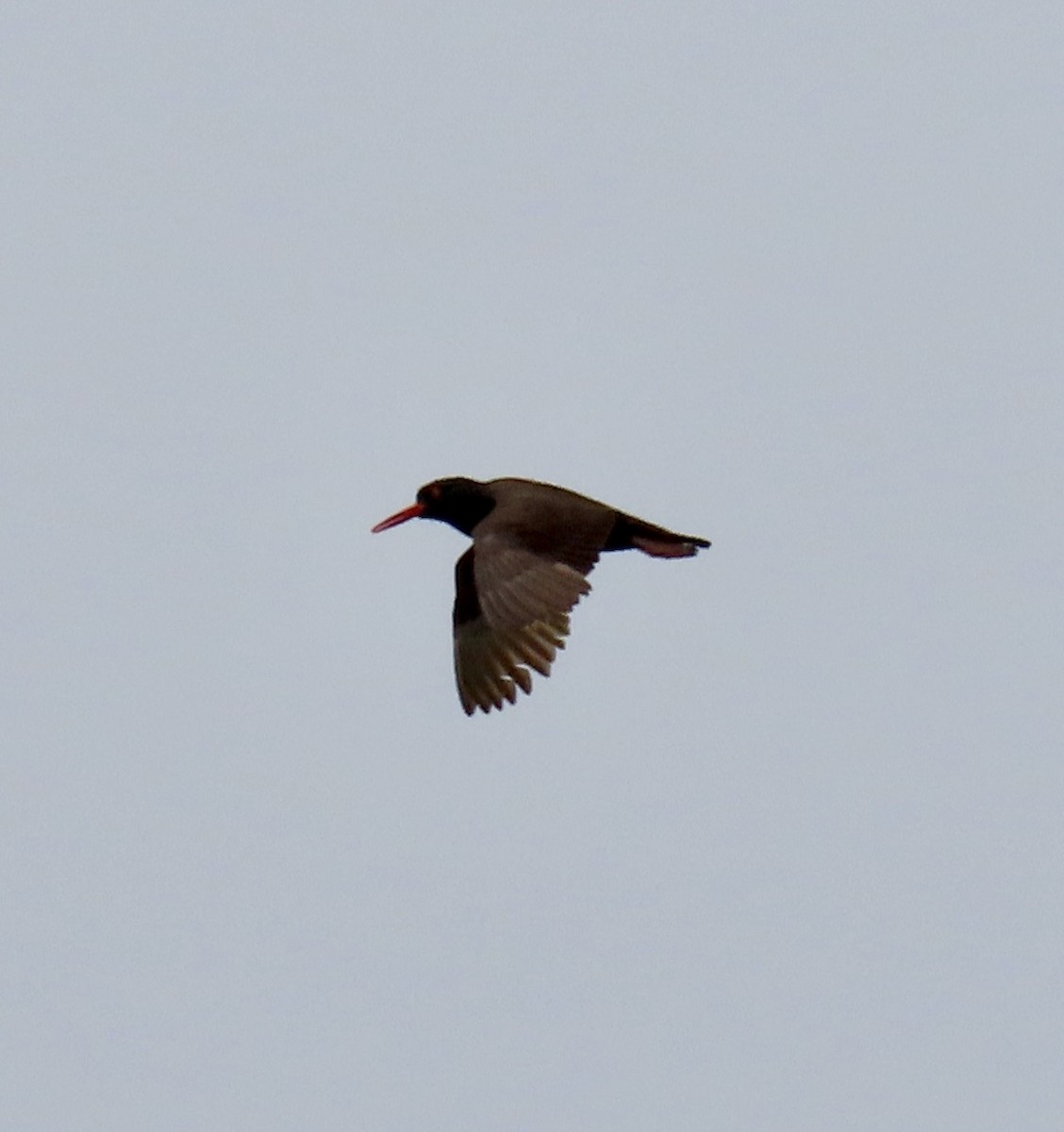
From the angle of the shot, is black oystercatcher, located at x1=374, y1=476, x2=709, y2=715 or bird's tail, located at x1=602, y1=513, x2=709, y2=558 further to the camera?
bird's tail, located at x1=602, y1=513, x2=709, y2=558

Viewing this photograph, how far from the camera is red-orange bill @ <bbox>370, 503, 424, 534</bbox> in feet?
91.5

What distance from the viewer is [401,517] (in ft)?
92.2

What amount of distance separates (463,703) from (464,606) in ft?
2.96

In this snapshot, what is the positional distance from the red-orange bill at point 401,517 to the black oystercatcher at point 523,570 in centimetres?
63

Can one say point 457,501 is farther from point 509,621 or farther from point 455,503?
point 509,621

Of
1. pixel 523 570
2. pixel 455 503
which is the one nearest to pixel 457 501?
pixel 455 503

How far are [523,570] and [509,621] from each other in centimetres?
39

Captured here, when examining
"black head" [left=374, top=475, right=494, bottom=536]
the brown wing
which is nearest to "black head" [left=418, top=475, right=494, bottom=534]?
"black head" [left=374, top=475, right=494, bottom=536]

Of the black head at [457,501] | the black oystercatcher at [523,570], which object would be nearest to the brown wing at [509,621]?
the black oystercatcher at [523,570]

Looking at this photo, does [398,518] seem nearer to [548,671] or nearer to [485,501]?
[485,501]

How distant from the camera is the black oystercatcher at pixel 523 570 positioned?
2478cm

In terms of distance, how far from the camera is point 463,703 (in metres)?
25.6

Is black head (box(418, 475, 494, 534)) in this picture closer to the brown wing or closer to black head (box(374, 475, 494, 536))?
black head (box(374, 475, 494, 536))

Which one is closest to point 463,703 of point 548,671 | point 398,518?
point 548,671
